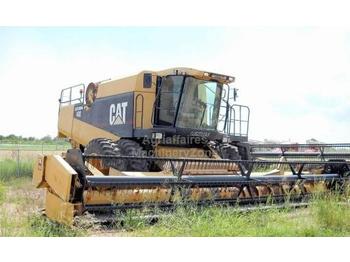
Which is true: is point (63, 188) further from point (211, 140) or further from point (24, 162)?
point (24, 162)

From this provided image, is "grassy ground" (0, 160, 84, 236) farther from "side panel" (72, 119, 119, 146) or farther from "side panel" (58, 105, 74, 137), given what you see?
"side panel" (58, 105, 74, 137)

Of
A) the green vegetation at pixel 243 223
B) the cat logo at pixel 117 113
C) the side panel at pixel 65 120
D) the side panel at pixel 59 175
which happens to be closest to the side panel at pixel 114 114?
the cat logo at pixel 117 113

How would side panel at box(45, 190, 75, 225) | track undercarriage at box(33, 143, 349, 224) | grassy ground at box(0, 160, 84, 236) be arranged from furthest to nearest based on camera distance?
track undercarriage at box(33, 143, 349, 224) → side panel at box(45, 190, 75, 225) → grassy ground at box(0, 160, 84, 236)

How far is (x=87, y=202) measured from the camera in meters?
4.82

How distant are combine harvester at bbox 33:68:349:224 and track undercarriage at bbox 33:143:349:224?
0.04ft

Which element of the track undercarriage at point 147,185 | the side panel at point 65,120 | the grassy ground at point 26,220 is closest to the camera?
the grassy ground at point 26,220

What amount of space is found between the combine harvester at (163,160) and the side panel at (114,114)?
2 centimetres

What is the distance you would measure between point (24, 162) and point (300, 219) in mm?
10488

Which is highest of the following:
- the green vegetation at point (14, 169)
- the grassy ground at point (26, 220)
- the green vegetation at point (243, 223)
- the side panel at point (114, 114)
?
the side panel at point (114, 114)

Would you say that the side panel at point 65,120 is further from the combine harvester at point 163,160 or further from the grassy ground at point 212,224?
the grassy ground at point 212,224

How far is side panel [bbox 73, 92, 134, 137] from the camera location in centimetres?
827

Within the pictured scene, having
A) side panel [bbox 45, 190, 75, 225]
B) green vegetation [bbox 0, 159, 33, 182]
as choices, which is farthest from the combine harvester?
green vegetation [bbox 0, 159, 33, 182]

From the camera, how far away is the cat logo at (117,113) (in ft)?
27.8

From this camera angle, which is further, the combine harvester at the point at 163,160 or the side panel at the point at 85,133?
the side panel at the point at 85,133
